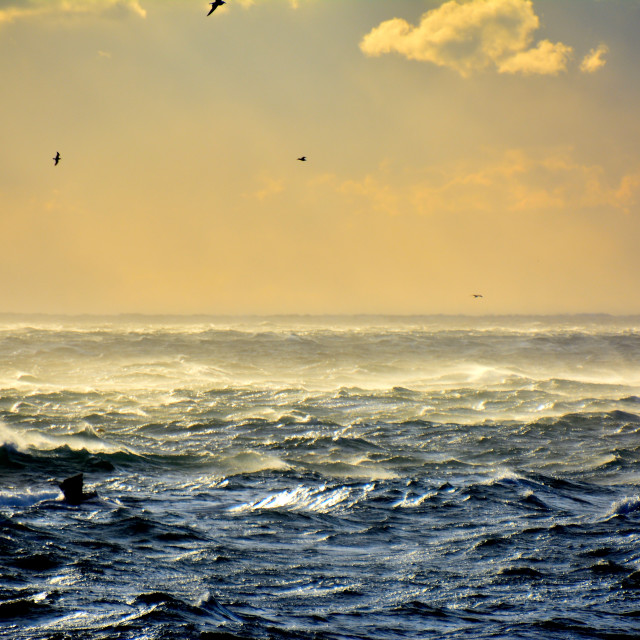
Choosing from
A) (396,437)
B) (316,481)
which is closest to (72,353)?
(396,437)

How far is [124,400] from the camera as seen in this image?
34.6 m

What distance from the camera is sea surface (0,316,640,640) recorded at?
955 centimetres

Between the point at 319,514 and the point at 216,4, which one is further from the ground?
the point at 216,4

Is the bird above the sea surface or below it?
above

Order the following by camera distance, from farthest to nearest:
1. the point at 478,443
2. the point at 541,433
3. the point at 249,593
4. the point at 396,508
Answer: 1. the point at 541,433
2. the point at 478,443
3. the point at 396,508
4. the point at 249,593

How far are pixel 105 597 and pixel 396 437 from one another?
17.1 meters

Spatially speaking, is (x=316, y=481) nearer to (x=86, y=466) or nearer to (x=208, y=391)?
(x=86, y=466)

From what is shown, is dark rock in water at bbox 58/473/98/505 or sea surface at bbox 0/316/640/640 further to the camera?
dark rock in water at bbox 58/473/98/505

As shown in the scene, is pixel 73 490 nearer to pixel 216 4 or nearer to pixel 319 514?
pixel 319 514

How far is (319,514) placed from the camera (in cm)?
1536

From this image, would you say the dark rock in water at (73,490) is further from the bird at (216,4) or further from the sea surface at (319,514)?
the bird at (216,4)

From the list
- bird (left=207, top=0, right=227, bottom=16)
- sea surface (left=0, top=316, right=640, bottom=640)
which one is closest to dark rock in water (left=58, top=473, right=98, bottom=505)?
sea surface (left=0, top=316, right=640, bottom=640)

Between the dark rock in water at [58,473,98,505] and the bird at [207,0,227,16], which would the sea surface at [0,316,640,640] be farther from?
the bird at [207,0,227,16]

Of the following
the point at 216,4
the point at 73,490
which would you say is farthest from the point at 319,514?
the point at 216,4
